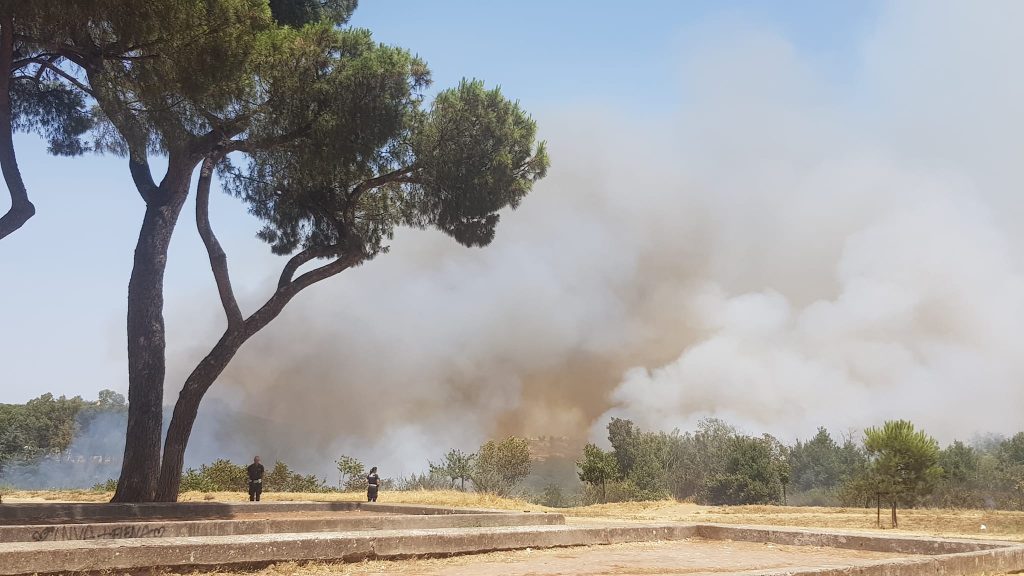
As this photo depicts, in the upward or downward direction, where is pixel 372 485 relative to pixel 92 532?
downward

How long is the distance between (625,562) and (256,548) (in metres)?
4.17

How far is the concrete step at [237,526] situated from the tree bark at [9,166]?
7.80 meters

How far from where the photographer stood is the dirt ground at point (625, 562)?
24.1ft

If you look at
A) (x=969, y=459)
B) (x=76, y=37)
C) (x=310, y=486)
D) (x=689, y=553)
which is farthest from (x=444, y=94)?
(x=969, y=459)

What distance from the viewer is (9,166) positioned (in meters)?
15.1

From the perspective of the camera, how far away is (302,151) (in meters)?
17.7

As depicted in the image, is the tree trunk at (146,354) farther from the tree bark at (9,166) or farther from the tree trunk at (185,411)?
the tree bark at (9,166)

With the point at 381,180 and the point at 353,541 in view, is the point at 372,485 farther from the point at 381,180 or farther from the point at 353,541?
the point at 353,541

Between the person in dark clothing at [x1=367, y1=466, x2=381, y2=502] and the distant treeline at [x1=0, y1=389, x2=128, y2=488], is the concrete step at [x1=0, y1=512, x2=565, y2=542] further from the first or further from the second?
the distant treeline at [x1=0, y1=389, x2=128, y2=488]

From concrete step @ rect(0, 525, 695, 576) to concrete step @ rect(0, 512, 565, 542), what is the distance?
2.30 meters

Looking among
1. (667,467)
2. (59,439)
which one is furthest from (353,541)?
(59,439)

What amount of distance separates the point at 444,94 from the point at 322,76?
3.76m

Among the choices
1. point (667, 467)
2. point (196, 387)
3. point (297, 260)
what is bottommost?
point (667, 467)

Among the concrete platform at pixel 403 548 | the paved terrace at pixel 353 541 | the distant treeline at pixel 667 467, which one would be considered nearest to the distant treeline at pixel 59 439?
the distant treeline at pixel 667 467
